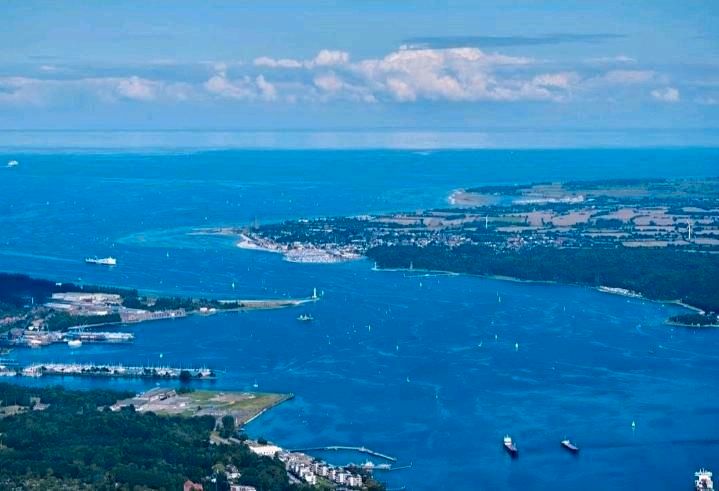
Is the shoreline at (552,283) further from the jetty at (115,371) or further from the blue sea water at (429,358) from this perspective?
the jetty at (115,371)

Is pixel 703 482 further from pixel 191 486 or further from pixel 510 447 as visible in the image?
pixel 191 486

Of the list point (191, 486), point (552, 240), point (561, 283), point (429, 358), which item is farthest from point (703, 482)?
point (552, 240)

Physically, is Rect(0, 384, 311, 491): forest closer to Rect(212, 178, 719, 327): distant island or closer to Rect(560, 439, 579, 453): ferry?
Rect(560, 439, 579, 453): ferry

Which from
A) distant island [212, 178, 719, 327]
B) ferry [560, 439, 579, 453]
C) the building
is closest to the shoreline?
distant island [212, 178, 719, 327]

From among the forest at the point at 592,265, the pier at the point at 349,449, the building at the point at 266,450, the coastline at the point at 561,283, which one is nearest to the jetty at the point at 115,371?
the pier at the point at 349,449

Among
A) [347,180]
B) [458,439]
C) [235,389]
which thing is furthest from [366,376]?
[347,180]

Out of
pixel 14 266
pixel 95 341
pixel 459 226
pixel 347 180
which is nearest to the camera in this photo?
pixel 95 341

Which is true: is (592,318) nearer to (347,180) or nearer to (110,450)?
(110,450)
